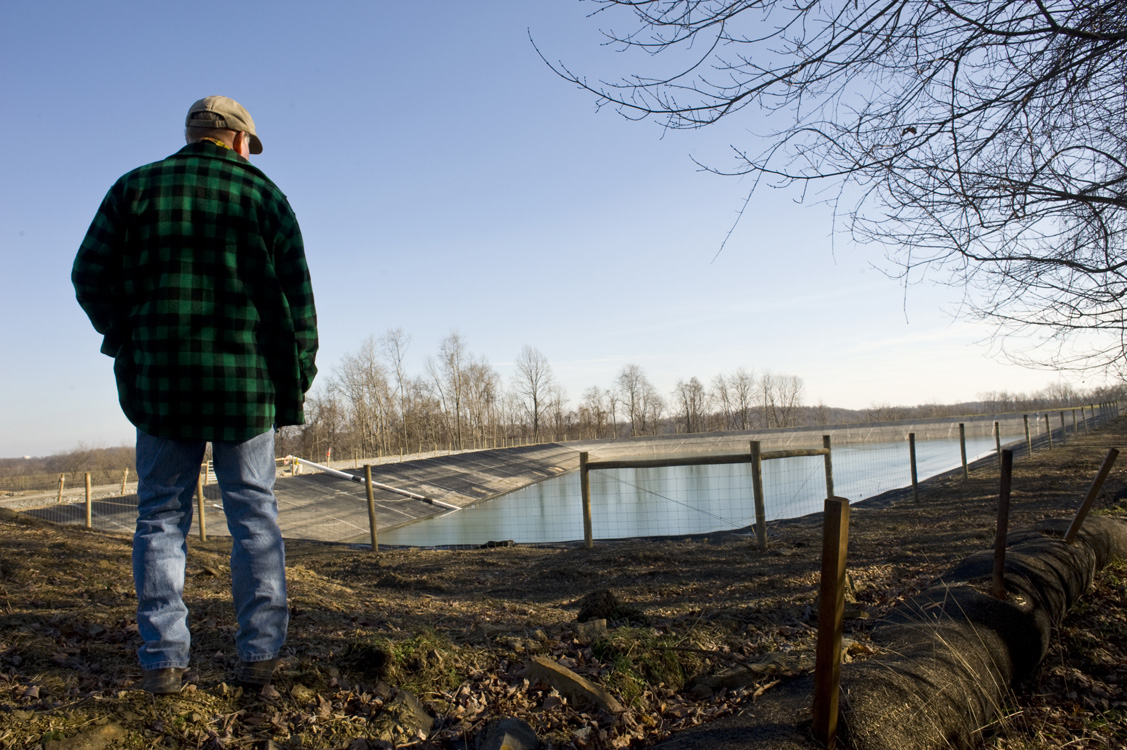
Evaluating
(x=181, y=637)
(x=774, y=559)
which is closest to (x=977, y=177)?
(x=774, y=559)

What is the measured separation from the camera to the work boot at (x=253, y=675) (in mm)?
2131

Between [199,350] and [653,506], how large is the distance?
16613mm

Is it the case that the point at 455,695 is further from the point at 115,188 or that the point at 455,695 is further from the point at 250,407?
the point at 115,188

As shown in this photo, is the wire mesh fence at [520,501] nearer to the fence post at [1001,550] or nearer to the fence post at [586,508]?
the fence post at [586,508]

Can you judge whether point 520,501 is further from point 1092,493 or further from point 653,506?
point 1092,493

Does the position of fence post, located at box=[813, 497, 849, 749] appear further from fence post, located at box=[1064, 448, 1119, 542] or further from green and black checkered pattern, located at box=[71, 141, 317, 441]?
fence post, located at box=[1064, 448, 1119, 542]

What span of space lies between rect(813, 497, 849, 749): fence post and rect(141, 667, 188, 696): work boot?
1.84m

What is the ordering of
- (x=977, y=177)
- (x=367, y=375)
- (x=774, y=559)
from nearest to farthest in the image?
(x=977, y=177)
(x=774, y=559)
(x=367, y=375)

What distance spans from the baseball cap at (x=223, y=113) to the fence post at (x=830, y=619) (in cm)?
223

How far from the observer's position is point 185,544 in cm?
210

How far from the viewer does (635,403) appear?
7575 cm

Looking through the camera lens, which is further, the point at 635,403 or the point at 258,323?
the point at 635,403

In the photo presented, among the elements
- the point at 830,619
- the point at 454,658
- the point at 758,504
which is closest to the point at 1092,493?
the point at 830,619

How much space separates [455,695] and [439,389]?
2174 inches
